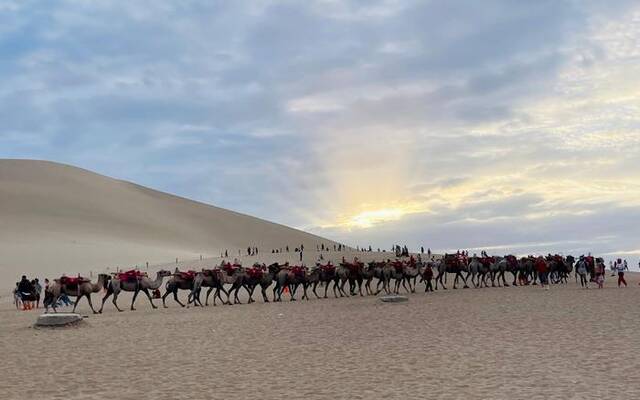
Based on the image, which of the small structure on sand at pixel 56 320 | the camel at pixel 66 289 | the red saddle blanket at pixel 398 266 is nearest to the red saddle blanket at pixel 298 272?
the red saddle blanket at pixel 398 266

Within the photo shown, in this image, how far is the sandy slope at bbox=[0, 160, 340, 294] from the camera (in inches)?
2879

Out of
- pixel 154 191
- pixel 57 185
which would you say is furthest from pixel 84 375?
pixel 154 191

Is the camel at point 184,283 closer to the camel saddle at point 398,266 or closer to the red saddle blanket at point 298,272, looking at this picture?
the red saddle blanket at point 298,272

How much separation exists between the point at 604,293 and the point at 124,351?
24209 mm

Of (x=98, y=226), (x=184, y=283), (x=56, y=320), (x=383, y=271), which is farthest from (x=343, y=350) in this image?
(x=98, y=226)

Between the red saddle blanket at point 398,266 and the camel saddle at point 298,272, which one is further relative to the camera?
the red saddle blanket at point 398,266

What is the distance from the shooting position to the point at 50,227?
92875mm

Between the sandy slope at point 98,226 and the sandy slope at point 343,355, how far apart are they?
130 feet

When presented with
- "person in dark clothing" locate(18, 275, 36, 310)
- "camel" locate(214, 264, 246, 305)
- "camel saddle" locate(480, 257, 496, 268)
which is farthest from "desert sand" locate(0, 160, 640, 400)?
"camel saddle" locate(480, 257, 496, 268)

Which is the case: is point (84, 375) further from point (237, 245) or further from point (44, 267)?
point (237, 245)

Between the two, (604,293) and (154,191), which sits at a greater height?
(154,191)

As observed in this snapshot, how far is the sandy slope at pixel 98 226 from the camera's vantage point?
73.1 meters

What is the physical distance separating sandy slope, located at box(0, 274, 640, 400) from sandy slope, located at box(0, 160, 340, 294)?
39.7 metres

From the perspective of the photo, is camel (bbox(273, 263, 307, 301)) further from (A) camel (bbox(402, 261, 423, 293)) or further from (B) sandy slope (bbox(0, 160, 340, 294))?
(B) sandy slope (bbox(0, 160, 340, 294))
